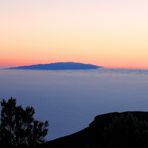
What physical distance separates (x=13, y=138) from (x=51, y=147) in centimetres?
444

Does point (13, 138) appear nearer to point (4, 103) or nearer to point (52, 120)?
point (4, 103)

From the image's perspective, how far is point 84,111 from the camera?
170625 mm

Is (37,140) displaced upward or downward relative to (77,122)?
upward

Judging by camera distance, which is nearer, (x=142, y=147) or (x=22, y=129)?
(x=142, y=147)

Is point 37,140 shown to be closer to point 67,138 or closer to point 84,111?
point 67,138

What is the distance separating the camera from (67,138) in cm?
5103

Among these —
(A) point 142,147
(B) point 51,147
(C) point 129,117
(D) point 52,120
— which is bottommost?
(D) point 52,120

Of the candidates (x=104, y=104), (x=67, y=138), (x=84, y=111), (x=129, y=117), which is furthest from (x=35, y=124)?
(x=104, y=104)

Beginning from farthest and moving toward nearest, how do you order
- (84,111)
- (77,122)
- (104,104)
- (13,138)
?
(104,104)
(84,111)
(77,122)
(13,138)

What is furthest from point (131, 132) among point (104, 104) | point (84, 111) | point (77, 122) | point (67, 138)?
point (104, 104)

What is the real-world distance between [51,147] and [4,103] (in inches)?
281

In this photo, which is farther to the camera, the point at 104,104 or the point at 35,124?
the point at 104,104

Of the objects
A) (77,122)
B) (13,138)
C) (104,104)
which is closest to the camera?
(13,138)

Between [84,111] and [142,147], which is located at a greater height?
[142,147]
